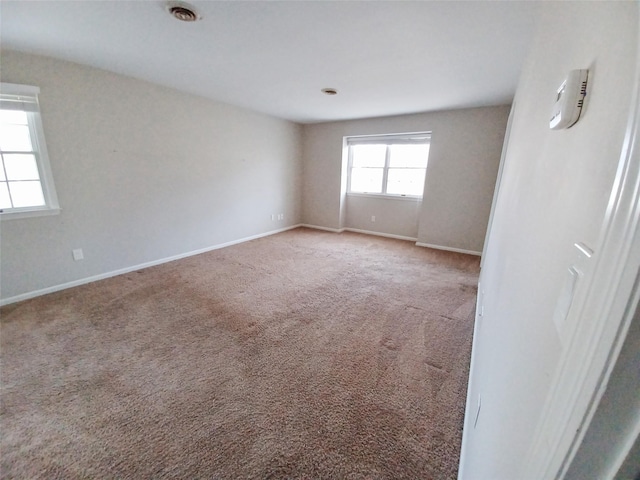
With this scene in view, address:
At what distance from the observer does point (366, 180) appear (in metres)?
5.35

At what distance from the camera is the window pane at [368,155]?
5.08 metres

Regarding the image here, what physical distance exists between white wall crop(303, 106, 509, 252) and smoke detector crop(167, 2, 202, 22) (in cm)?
360

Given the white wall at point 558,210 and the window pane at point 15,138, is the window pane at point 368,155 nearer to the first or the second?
the white wall at point 558,210

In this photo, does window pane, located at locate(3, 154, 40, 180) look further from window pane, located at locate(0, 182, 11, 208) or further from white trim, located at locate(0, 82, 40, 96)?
white trim, located at locate(0, 82, 40, 96)

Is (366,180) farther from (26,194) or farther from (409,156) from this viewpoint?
(26,194)

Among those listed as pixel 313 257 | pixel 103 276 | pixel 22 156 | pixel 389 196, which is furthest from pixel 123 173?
pixel 389 196

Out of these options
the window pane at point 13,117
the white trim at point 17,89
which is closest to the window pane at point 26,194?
the window pane at point 13,117

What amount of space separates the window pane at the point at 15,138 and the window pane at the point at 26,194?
0.31 m

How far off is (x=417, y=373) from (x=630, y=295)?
176cm

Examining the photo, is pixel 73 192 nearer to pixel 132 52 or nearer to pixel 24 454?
pixel 132 52

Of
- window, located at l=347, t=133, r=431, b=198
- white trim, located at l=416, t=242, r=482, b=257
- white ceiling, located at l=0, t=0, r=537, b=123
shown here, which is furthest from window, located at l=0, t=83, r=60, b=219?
white trim, located at l=416, t=242, r=482, b=257

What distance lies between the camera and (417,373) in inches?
66.3

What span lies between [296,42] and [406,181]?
135 inches

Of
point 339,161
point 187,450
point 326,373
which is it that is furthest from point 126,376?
point 339,161
